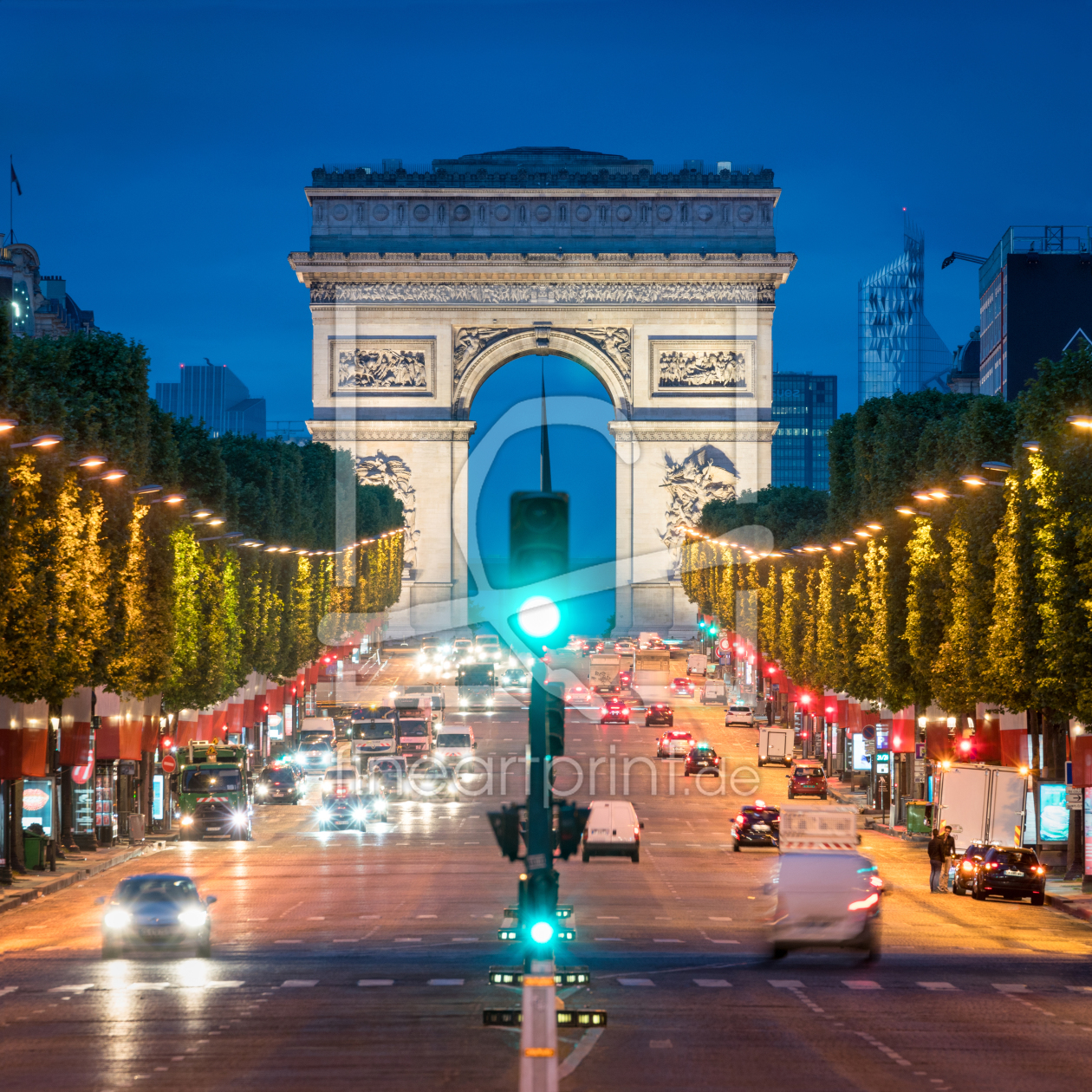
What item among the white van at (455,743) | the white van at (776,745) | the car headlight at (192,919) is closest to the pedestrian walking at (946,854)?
the car headlight at (192,919)

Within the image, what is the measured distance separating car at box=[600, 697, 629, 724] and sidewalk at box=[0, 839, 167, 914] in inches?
1858

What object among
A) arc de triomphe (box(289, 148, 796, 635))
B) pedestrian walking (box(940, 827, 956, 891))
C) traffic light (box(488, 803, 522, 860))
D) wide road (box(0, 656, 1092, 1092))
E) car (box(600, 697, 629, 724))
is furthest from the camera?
arc de triomphe (box(289, 148, 796, 635))

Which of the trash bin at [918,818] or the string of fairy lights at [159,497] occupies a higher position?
the string of fairy lights at [159,497]

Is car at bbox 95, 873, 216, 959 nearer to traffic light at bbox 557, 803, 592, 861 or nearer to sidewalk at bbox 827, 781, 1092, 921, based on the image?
traffic light at bbox 557, 803, 592, 861

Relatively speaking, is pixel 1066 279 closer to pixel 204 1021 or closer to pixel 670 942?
pixel 670 942

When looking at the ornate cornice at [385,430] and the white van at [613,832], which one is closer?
the white van at [613,832]

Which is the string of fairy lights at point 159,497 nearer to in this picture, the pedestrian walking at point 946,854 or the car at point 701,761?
the car at point 701,761

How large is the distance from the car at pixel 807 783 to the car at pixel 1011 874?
2675 cm

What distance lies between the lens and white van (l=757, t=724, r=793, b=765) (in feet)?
293

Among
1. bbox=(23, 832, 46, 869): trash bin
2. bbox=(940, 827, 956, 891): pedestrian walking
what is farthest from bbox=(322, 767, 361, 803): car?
bbox=(940, 827, 956, 891): pedestrian walking

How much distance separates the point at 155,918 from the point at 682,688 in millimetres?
92685

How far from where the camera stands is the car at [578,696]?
117 metres

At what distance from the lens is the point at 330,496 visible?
129m

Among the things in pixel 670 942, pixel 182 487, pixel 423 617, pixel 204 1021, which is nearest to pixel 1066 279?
pixel 423 617
